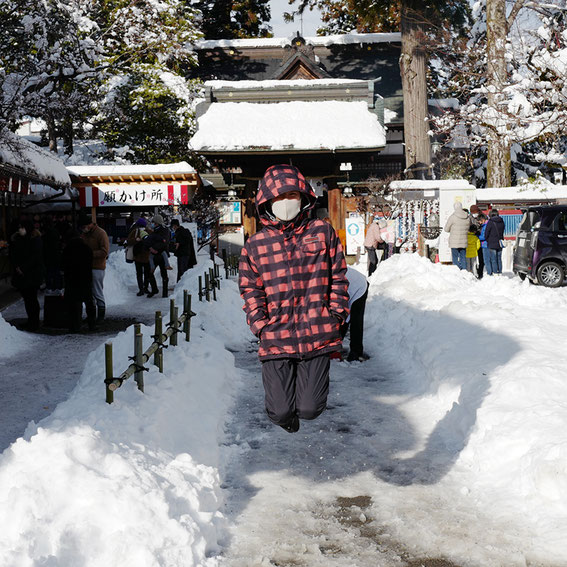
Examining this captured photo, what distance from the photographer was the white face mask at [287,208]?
4.32 metres

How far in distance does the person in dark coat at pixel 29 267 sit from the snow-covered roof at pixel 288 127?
12731 millimetres

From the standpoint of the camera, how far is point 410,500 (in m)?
4.50

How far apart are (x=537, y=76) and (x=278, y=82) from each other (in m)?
17.7

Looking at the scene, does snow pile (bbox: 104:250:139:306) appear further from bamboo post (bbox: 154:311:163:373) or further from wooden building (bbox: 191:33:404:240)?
bamboo post (bbox: 154:311:163:373)

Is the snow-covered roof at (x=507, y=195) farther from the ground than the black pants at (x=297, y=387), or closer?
farther from the ground

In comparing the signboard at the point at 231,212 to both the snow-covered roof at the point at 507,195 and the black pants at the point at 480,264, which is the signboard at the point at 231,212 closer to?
the snow-covered roof at the point at 507,195

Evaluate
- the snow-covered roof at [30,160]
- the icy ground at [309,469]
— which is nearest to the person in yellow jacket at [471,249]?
the icy ground at [309,469]

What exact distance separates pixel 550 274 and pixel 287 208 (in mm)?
12958

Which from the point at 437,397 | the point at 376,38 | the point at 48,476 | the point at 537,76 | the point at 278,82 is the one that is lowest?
the point at 437,397

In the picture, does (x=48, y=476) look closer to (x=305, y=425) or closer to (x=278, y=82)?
(x=305, y=425)

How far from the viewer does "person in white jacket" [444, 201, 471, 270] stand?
1633cm

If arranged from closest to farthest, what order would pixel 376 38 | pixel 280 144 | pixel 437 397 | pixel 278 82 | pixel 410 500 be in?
pixel 410 500, pixel 437 397, pixel 280 144, pixel 278 82, pixel 376 38

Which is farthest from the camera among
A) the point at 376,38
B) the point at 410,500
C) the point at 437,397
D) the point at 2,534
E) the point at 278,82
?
the point at 376,38

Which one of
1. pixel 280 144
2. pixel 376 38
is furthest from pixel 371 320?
pixel 376 38
